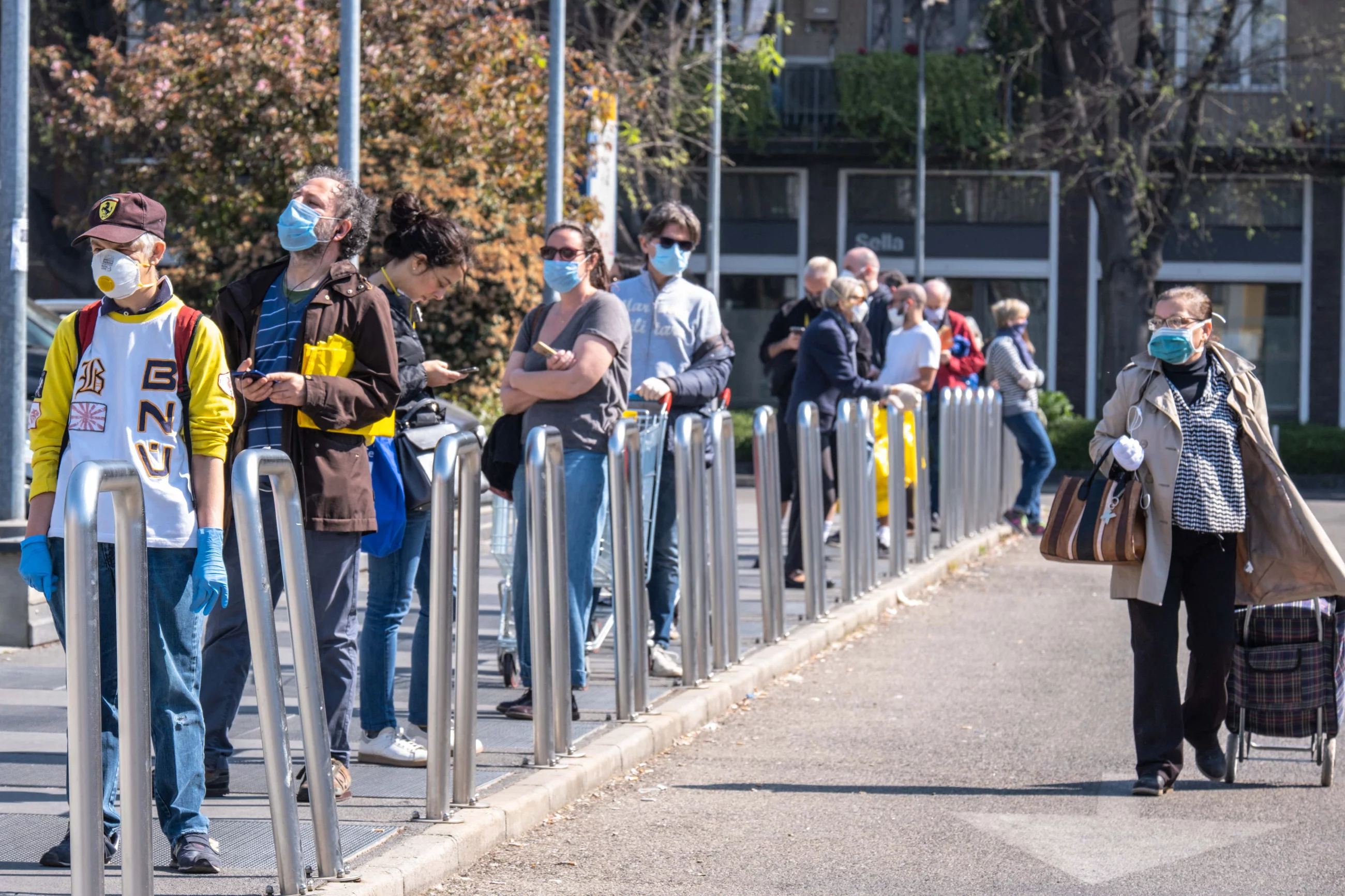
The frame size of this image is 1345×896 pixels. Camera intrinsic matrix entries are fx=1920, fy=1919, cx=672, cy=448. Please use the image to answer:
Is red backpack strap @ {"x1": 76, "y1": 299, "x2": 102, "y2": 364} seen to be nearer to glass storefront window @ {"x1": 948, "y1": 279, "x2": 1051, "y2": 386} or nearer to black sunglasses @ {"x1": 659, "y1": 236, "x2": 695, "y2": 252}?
black sunglasses @ {"x1": 659, "y1": 236, "x2": 695, "y2": 252}

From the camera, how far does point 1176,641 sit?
663 cm

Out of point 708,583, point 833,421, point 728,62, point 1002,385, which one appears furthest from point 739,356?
point 708,583

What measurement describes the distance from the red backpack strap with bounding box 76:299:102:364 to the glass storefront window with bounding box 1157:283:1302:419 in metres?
33.6

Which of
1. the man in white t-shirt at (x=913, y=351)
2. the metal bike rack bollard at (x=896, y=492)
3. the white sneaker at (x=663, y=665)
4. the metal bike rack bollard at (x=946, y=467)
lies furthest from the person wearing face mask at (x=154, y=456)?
the metal bike rack bollard at (x=946, y=467)

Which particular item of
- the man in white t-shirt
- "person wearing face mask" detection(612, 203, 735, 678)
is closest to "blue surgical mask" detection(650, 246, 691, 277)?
"person wearing face mask" detection(612, 203, 735, 678)

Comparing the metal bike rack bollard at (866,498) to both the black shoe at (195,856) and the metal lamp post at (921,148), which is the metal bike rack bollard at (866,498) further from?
the metal lamp post at (921,148)

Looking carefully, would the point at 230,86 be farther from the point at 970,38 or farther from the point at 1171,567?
the point at 970,38

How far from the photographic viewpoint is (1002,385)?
50.3ft

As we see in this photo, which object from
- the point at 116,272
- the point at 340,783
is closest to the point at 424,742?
the point at 340,783

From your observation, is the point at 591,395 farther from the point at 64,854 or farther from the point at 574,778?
the point at 64,854

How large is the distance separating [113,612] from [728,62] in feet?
77.9

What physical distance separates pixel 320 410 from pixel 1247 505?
3270mm

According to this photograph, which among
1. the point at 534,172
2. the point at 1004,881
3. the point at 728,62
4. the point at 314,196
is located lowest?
the point at 1004,881

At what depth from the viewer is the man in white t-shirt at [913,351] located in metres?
13.5
